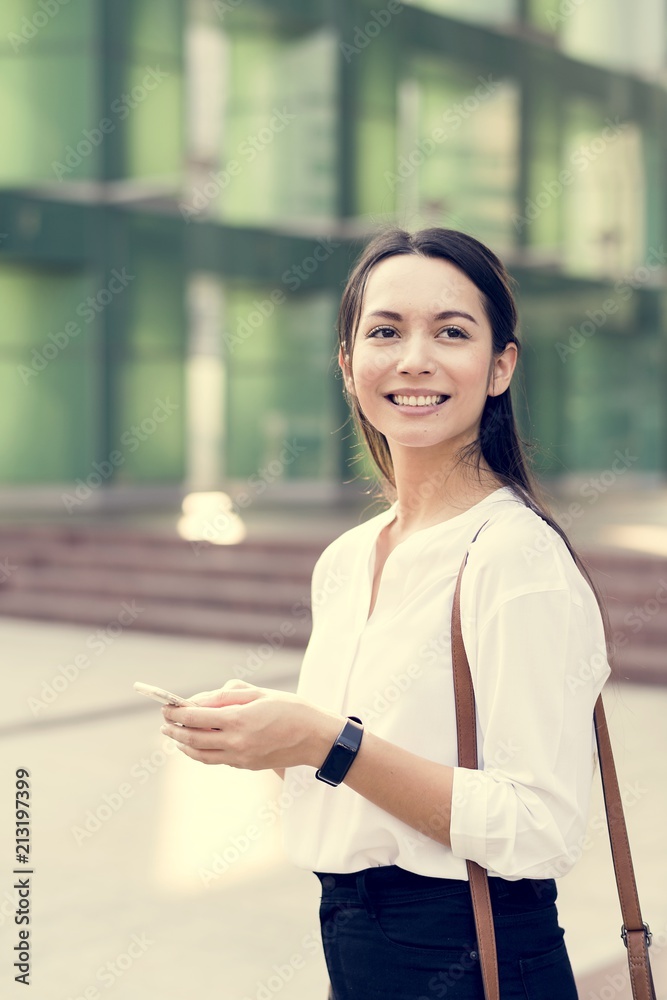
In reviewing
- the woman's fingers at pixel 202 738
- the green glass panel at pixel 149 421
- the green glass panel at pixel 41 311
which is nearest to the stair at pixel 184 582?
the green glass panel at pixel 149 421

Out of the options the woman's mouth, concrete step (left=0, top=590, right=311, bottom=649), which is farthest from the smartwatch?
concrete step (left=0, top=590, right=311, bottom=649)

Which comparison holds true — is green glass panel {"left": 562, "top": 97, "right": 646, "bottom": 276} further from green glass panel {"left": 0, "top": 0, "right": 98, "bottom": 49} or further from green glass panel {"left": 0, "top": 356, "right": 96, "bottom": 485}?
green glass panel {"left": 0, "top": 356, "right": 96, "bottom": 485}

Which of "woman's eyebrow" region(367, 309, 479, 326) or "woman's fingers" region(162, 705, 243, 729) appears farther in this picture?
"woman's eyebrow" region(367, 309, 479, 326)

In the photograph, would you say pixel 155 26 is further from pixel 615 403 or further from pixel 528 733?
pixel 528 733

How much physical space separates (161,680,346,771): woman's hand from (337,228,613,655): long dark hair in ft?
1.27

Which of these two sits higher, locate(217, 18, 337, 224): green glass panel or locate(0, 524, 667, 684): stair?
locate(217, 18, 337, 224): green glass panel

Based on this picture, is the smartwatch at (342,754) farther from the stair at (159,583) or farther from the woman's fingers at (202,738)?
the stair at (159,583)

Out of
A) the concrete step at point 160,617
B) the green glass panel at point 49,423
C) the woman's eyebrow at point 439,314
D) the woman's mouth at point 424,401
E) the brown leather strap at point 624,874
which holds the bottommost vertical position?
the brown leather strap at point 624,874

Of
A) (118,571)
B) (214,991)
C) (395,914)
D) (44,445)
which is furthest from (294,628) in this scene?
(44,445)

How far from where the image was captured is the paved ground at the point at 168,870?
3.56m

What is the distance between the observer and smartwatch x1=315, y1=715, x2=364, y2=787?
1.41 meters

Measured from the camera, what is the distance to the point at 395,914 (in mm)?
1520

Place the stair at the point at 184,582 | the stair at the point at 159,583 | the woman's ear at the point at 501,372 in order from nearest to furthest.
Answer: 1. the woman's ear at the point at 501,372
2. the stair at the point at 184,582
3. the stair at the point at 159,583

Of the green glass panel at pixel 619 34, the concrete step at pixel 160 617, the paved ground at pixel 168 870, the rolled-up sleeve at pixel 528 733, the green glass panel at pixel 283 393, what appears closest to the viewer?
the rolled-up sleeve at pixel 528 733
